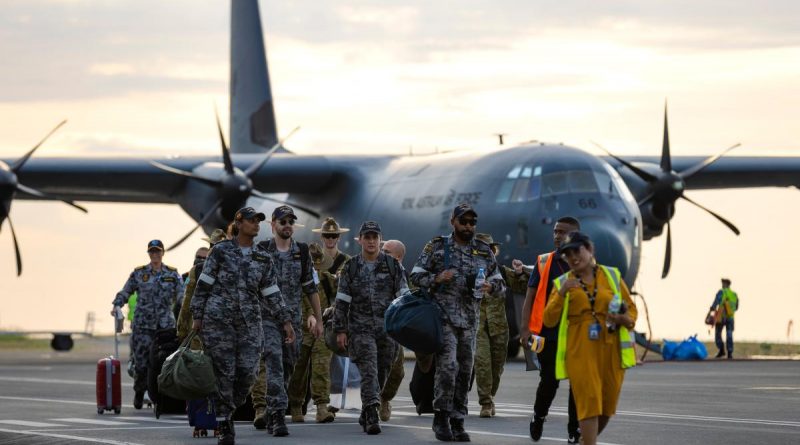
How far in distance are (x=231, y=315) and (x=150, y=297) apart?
525 cm

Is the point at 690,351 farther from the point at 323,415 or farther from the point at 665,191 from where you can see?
the point at 323,415

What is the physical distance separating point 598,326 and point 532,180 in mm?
14825

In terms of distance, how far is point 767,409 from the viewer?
45.6 ft

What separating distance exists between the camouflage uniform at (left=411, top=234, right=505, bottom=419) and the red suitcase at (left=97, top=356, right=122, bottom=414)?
4407 mm

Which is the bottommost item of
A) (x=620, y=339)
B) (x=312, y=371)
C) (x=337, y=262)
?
(x=312, y=371)

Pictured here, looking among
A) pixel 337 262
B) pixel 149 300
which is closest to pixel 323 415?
pixel 337 262

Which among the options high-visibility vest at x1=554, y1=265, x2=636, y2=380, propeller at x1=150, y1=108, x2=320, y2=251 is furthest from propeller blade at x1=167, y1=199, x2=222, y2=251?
high-visibility vest at x1=554, y1=265, x2=636, y2=380

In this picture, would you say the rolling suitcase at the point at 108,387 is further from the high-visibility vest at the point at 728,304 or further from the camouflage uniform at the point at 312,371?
the high-visibility vest at the point at 728,304

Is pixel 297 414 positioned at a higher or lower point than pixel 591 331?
lower

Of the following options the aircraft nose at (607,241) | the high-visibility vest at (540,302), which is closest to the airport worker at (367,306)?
the high-visibility vest at (540,302)

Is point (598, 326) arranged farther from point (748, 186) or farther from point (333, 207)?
point (748, 186)

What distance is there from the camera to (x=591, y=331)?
8.88 metres

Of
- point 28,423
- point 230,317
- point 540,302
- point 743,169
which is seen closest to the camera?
point 540,302

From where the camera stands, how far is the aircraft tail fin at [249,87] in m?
37.4
